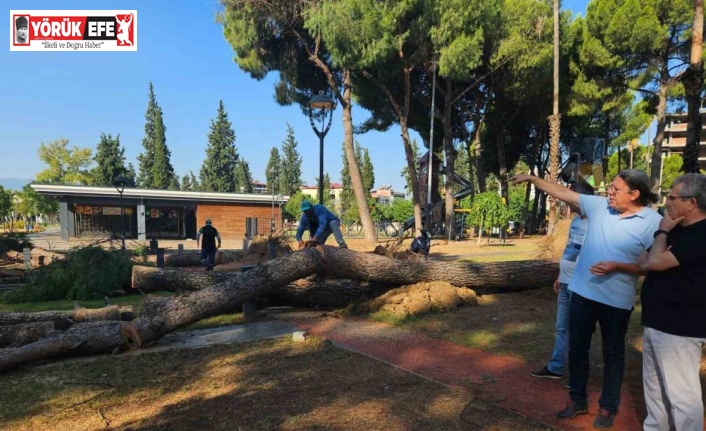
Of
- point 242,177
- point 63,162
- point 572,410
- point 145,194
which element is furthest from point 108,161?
point 572,410

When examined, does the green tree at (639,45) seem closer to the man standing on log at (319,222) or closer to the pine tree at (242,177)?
the man standing on log at (319,222)

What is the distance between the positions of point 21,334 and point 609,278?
5.77 m

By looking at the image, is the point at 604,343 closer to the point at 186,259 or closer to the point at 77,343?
the point at 77,343

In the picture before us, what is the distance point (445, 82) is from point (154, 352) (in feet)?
64.2

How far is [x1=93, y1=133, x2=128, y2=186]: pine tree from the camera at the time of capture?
5475cm

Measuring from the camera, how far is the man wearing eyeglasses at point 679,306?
2.23 m

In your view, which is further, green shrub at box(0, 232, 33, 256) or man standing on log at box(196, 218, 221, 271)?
green shrub at box(0, 232, 33, 256)


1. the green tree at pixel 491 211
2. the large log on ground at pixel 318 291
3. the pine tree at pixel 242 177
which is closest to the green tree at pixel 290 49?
the green tree at pixel 491 211

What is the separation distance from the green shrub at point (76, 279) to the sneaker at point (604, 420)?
9.02 m

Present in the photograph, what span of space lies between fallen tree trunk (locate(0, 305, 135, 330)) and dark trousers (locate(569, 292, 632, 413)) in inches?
217

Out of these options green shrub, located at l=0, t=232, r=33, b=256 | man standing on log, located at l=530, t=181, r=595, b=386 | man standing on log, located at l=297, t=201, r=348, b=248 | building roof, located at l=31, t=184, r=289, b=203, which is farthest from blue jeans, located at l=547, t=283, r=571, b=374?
building roof, located at l=31, t=184, r=289, b=203

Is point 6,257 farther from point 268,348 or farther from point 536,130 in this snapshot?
point 536,130

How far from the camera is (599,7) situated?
21875 mm

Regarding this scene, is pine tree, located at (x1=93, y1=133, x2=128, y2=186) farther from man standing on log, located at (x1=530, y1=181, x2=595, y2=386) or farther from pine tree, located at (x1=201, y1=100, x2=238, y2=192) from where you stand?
man standing on log, located at (x1=530, y1=181, x2=595, y2=386)
